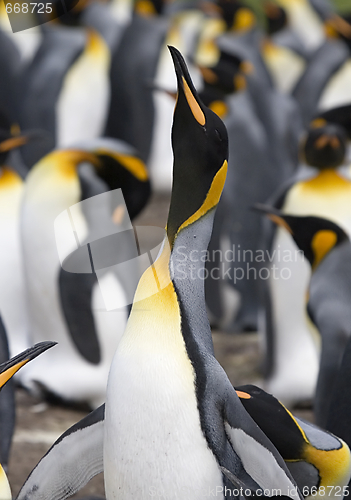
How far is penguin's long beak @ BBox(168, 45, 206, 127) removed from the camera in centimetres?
104

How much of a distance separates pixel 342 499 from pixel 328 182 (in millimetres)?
1619

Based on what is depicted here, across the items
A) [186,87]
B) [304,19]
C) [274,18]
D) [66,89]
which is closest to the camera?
[186,87]

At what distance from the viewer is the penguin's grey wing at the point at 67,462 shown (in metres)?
1.29

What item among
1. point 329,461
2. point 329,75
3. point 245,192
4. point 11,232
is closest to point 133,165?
point 11,232

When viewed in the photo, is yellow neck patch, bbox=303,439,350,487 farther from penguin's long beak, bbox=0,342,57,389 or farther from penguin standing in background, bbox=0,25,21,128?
penguin standing in background, bbox=0,25,21,128

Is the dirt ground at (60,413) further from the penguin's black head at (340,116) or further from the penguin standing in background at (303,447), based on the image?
the penguin's black head at (340,116)

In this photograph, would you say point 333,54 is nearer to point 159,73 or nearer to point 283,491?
point 159,73

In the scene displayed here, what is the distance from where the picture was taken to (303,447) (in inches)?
53.7

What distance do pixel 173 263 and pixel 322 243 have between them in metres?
1.19

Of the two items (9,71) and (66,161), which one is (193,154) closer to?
(66,161)

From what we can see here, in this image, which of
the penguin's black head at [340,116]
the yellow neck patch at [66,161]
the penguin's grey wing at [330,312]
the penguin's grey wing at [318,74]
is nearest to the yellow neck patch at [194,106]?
the penguin's grey wing at [330,312]

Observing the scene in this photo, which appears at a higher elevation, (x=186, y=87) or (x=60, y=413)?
(x=186, y=87)

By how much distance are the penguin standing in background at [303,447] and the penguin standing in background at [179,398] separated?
0.46 feet

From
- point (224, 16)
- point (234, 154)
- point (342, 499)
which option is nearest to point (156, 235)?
point (342, 499)
